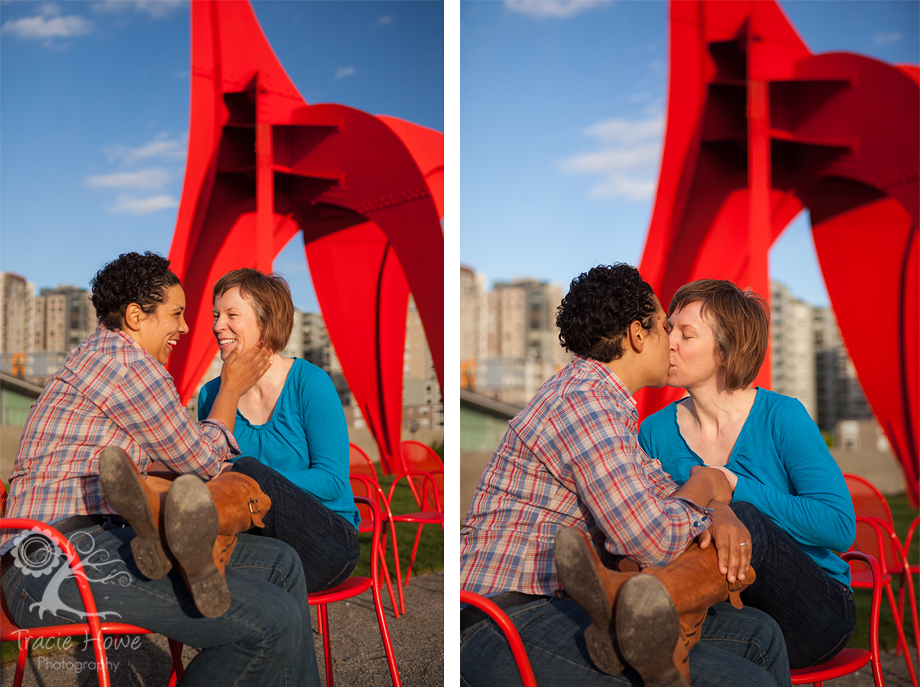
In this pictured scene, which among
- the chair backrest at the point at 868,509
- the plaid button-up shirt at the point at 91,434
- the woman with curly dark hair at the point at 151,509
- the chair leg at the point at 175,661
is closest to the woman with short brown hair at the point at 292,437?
the woman with curly dark hair at the point at 151,509

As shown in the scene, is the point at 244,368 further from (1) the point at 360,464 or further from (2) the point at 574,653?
(2) the point at 574,653

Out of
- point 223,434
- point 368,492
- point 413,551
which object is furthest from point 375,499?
point 223,434

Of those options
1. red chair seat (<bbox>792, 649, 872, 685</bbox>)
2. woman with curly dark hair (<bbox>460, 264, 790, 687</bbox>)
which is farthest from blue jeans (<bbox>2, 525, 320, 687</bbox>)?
red chair seat (<bbox>792, 649, 872, 685</bbox>)

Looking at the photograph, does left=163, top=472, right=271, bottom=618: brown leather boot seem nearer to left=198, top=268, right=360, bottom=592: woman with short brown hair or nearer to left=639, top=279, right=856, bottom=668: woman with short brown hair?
left=198, top=268, right=360, bottom=592: woman with short brown hair

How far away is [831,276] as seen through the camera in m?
2.33

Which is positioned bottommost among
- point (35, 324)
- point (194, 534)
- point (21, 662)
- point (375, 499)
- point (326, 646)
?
point (326, 646)

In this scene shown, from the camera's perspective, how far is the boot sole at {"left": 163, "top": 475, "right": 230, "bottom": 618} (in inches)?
44.3

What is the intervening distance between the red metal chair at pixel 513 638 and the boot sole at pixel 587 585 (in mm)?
157

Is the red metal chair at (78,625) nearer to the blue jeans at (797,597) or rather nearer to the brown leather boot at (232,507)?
the brown leather boot at (232,507)

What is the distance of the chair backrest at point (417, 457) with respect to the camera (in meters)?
2.47

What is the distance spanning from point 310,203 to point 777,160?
5.02 ft

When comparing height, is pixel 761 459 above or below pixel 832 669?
above

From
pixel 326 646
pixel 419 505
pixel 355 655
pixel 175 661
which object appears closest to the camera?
pixel 175 661

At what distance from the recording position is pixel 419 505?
2645mm
